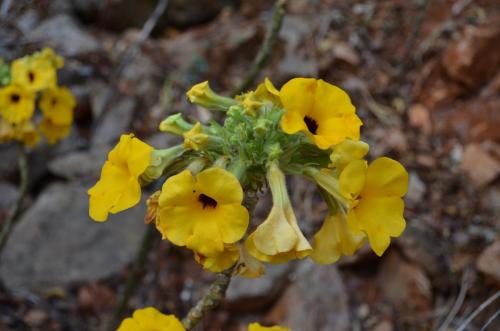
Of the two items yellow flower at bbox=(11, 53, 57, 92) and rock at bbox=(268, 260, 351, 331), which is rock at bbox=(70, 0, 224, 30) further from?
rock at bbox=(268, 260, 351, 331)

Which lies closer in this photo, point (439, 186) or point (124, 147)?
point (124, 147)

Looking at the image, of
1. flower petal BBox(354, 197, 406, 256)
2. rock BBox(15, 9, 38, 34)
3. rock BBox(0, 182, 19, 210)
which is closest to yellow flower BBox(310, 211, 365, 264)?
flower petal BBox(354, 197, 406, 256)

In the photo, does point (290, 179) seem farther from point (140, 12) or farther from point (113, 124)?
point (140, 12)

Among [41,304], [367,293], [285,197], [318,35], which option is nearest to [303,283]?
[367,293]

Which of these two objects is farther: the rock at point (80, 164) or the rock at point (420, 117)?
the rock at point (80, 164)

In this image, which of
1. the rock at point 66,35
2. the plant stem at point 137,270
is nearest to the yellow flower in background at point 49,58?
the plant stem at point 137,270

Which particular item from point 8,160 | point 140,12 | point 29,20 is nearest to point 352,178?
point 8,160

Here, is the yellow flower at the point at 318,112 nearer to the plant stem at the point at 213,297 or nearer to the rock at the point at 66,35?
the plant stem at the point at 213,297

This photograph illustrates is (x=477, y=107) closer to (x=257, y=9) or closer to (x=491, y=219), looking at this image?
(x=491, y=219)
